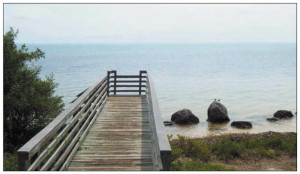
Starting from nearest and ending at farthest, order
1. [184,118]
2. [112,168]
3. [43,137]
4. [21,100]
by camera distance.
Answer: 1. [43,137]
2. [112,168]
3. [21,100]
4. [184,118]

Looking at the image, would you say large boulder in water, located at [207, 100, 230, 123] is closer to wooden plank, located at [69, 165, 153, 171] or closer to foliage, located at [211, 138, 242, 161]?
foliage, located at [211, 138, 242, 161]

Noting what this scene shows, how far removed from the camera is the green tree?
14.2 m

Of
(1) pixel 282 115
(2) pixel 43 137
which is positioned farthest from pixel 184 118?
(2) pixel 43 137

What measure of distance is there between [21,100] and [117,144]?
6998 mm

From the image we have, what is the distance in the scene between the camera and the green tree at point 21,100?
46.6ft

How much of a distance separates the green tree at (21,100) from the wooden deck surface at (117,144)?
143 inches

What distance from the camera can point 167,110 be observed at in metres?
34.2

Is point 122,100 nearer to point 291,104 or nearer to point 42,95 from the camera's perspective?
point 42,95

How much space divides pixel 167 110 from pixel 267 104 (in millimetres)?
11211

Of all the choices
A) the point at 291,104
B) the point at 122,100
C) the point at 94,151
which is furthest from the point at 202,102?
the point at 94,151

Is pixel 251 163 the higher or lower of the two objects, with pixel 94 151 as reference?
lower

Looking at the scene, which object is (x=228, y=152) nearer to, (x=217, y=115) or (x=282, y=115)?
(x=217, y=115)

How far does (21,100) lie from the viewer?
14297 millimetres

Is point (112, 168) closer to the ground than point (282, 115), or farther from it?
farther from it
